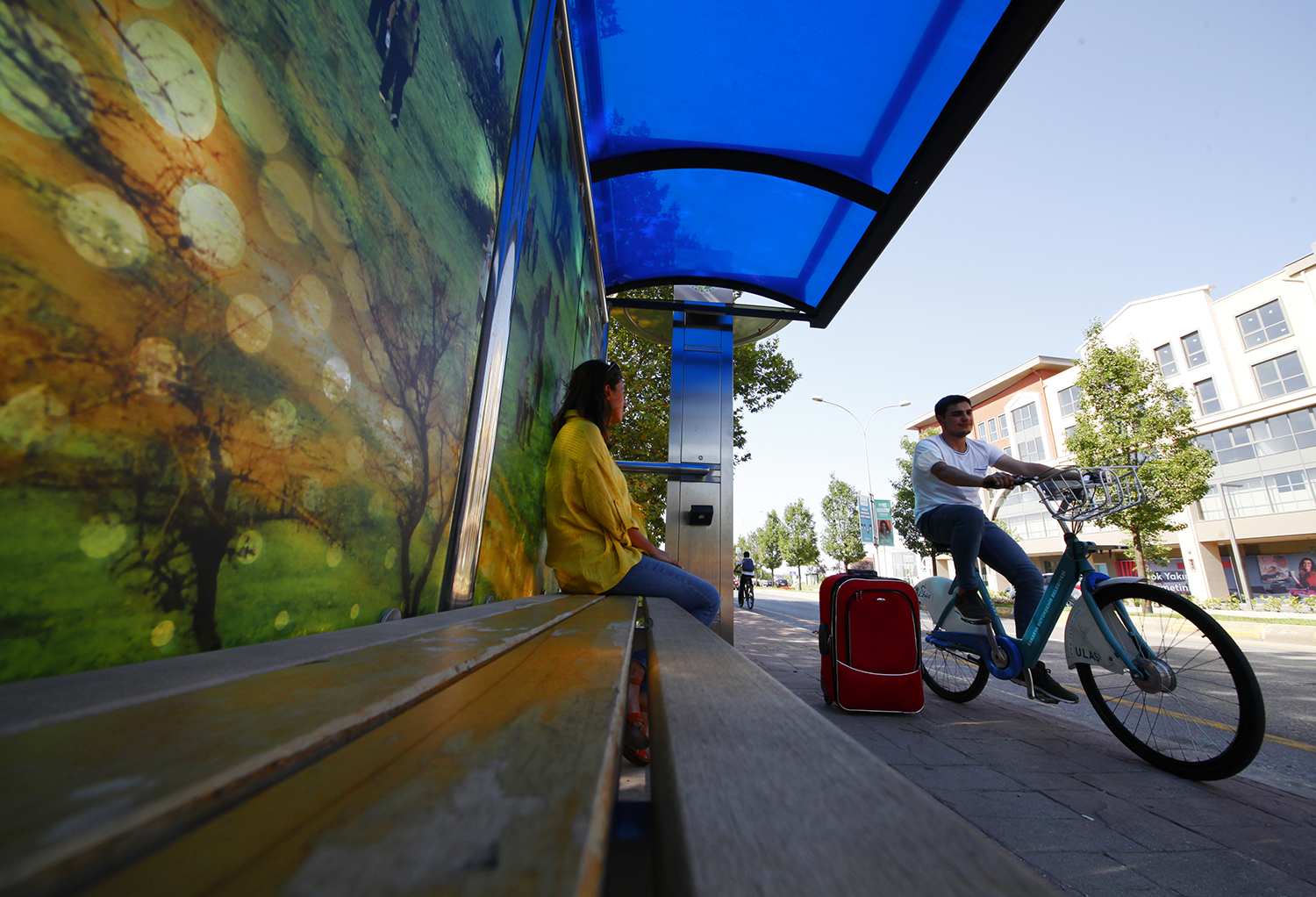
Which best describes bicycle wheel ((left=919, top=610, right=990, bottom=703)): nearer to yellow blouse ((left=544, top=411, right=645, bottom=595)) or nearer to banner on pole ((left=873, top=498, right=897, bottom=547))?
yellow blouse ((left=544, top=411, right=645, bottom=595))

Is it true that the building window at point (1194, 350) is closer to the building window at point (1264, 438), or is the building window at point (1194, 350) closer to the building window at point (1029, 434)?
the building window at point (1264, 438)

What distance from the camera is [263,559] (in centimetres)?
100

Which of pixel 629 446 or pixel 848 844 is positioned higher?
pixel 629 446

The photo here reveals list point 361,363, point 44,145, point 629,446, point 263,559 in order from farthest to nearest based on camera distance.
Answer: point 629,446 < point 361,363 < point 263,559 < point 44,145

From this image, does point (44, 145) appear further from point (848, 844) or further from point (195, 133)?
point (848, 844)

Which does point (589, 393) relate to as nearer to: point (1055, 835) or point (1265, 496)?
point (1055, 835)

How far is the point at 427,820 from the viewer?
31 centimetres

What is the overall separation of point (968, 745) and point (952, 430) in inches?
75.9

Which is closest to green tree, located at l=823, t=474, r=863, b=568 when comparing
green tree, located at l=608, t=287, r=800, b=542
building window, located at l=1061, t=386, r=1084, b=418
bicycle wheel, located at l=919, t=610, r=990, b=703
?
building window, located at l=1061, t=386, r=1084, b=418

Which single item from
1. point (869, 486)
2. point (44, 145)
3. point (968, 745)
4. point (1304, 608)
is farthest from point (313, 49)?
point (1304, 608)

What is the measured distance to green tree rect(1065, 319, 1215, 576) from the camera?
15.9 meters

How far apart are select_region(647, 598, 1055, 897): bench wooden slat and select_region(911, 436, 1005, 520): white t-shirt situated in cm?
355

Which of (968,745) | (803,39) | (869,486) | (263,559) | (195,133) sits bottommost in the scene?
(968,745)

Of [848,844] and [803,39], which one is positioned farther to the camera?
[803,39]
